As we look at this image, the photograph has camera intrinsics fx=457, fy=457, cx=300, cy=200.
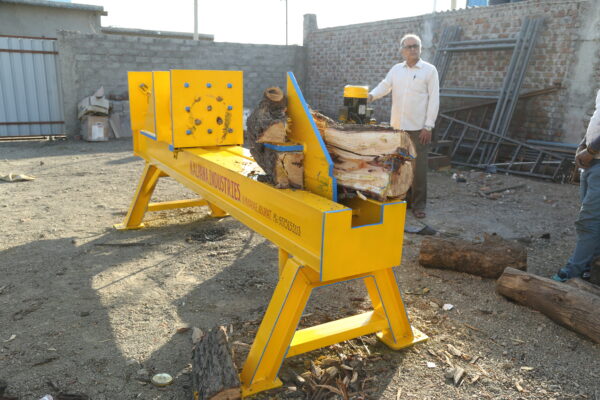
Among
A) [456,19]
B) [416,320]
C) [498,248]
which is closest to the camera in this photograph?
[416,320]

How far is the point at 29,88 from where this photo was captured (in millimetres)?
10453

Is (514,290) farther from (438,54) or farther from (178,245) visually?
(438,54)

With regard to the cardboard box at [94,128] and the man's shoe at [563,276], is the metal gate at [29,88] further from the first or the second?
the man's shoe at [563,276]

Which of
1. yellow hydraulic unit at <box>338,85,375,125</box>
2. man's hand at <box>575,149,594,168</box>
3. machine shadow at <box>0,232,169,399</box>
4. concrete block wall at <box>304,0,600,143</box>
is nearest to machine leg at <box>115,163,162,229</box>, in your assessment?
machine shadow at <box>0,232,169,399</box>

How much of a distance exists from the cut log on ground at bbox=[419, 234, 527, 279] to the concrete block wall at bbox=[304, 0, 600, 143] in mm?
5592

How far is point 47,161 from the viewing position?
8180 mm

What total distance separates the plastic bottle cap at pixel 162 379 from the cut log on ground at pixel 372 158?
142 centimetres

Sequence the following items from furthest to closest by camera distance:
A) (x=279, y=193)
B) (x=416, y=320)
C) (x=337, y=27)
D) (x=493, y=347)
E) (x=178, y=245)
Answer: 1. (x=337, y=27)
2. (x=178, y=245)
3. (x=416, y=320)
4. (x=493, y=347)
5. (x=279, y=193)

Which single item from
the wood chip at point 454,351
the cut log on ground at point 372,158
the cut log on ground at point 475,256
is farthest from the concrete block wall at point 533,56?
the cut log on ground at point 372,158

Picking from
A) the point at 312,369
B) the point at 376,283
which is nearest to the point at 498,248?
the point at 376,283

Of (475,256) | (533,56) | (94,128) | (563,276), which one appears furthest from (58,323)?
(533,56)

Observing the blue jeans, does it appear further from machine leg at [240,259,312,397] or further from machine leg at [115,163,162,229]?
machine leg at [115,163,162,229]

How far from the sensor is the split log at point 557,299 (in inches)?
113

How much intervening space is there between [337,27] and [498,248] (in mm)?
10400
